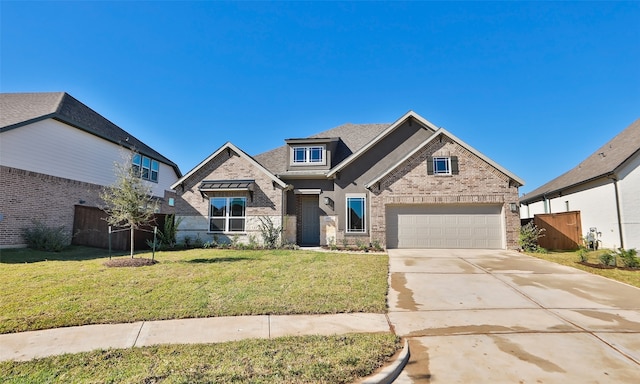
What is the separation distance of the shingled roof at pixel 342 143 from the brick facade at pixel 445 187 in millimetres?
4203

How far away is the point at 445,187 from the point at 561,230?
726 centimetres

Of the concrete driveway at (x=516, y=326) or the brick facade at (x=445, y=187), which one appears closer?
the concrete driveway at (x=516, y=326)

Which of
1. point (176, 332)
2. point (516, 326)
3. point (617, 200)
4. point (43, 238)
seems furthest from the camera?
point (617, 200)

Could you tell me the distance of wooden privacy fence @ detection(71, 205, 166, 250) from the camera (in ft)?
47.8

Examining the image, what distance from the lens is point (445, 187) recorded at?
50.5ft

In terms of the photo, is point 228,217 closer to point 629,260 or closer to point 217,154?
point 217,154

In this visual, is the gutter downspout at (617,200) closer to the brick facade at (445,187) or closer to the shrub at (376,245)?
the brick facade at (445,187)

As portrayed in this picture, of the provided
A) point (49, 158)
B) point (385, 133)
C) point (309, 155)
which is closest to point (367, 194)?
point (385, 133)

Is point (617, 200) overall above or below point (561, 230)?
above

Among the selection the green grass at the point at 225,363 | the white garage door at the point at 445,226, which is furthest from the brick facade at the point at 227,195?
the green grass at the point at 225,363

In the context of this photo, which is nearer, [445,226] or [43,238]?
[43,238]

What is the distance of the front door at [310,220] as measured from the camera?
17630 millimetres

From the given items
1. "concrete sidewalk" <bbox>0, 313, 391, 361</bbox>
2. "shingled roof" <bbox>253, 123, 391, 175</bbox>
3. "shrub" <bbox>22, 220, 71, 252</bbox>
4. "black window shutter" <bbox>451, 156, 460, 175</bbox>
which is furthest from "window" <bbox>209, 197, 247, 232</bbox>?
"concrete sidewalk" <bbox>0, 313, 391, 361</bbox>

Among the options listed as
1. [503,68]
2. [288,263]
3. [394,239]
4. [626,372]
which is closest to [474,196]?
[394,239]
